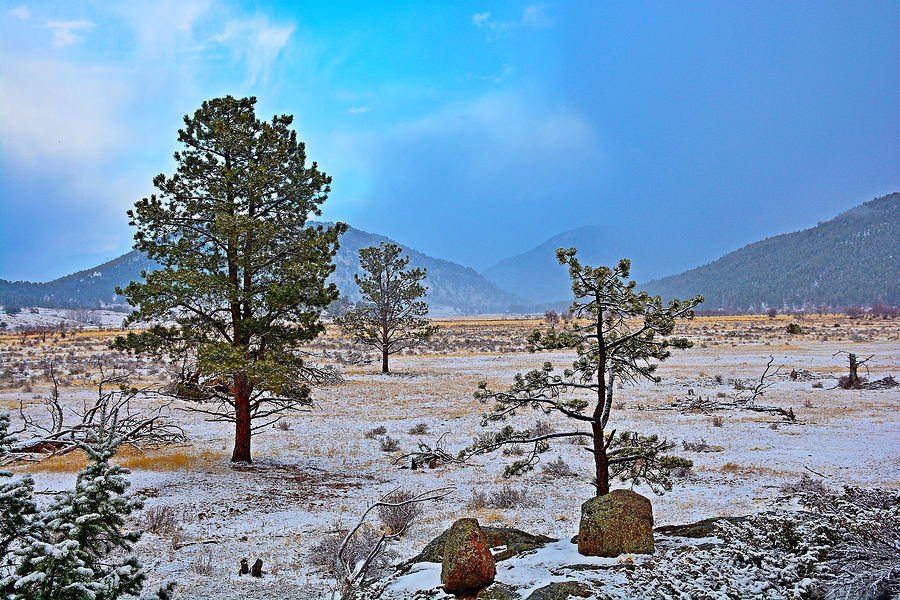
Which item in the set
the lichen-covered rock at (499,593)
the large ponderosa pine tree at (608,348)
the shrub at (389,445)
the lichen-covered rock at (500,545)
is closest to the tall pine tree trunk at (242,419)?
the shrub at (389,445)

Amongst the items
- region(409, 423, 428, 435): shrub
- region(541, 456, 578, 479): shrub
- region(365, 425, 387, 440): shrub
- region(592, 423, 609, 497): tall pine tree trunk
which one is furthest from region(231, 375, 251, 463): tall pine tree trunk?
→ region(592, 423, 609, 497): tall pine tree trunk

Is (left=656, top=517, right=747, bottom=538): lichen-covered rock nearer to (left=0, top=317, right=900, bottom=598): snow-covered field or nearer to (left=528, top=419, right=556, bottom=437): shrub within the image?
(left=0, top=317, right=900, bottom=598): snow-covered field

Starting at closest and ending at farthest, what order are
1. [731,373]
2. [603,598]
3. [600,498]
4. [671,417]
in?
1. [603,598]
2. [600,498]
3. [671,417]
4. [731,373]

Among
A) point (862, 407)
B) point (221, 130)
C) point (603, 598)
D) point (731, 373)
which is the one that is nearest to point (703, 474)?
point (603, 598)

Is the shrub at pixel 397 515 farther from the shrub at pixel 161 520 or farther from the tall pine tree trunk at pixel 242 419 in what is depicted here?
the tall pine tree trunk at pixel 242 419

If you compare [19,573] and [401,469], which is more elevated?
[19,573]

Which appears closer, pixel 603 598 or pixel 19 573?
pixel 19 573

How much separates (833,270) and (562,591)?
196343mm

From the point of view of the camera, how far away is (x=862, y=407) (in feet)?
62.6

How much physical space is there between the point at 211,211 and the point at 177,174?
1181 millimetres

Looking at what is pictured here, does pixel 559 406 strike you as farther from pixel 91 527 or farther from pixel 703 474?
pixel 703 474

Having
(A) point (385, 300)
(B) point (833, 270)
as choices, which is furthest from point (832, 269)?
(A) point (385, 300)

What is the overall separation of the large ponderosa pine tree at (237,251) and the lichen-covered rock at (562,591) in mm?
7557

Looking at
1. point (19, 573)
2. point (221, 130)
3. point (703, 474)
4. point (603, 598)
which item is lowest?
point (703, 474)
